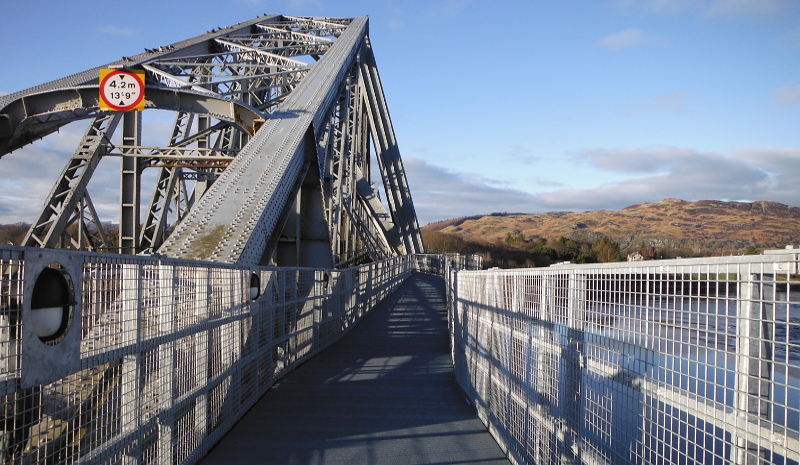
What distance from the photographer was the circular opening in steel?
282 centimetres

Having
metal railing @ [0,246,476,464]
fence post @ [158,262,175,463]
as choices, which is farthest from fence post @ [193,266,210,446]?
fence post @ [158,262,175,463]

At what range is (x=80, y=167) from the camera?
15461 millimetres

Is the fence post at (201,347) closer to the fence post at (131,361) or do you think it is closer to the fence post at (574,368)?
the fence post at (131,361)

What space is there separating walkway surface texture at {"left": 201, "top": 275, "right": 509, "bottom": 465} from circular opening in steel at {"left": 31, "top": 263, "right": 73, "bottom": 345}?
95.5 inches

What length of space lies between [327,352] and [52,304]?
7.98 m

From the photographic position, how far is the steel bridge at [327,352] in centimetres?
228

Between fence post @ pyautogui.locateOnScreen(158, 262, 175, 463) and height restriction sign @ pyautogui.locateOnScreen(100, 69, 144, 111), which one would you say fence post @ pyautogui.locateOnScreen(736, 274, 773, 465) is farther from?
height restriction sign @ pyautogui.locateOnScreen(100, 69, 144, 111)

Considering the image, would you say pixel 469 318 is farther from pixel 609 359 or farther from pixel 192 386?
pixel 609 359

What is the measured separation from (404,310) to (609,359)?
13.8 metres

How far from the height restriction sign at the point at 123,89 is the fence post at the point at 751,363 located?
14.7 meters

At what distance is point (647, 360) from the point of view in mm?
2654

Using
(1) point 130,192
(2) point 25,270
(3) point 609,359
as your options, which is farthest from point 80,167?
(3) point 609,359

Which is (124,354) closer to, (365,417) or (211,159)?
(365,417)

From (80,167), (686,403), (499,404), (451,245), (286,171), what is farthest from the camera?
(451,245)
